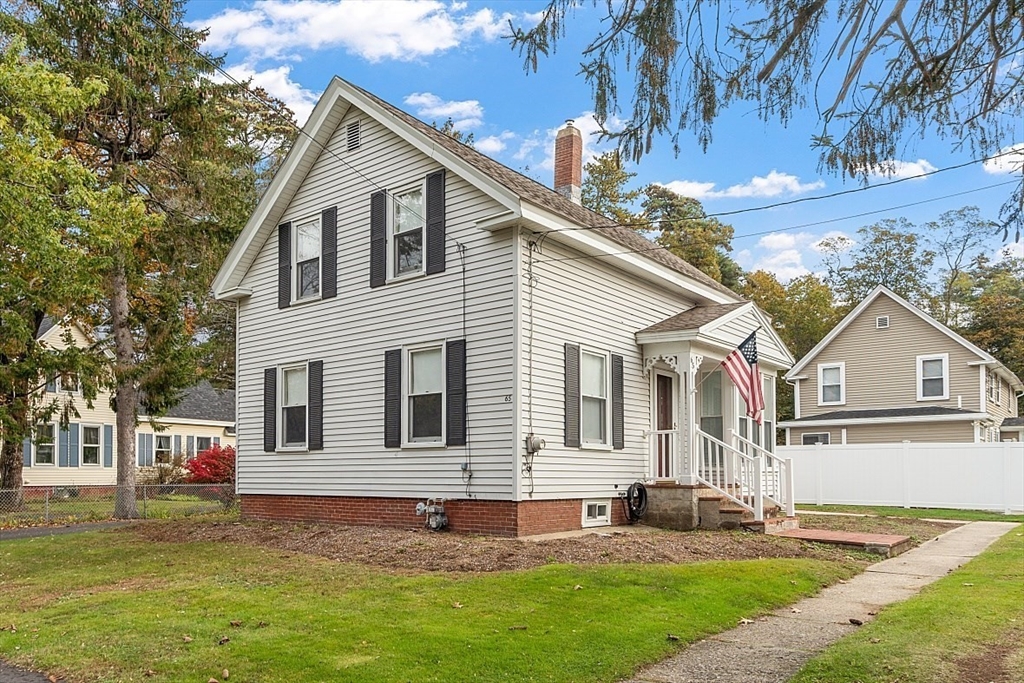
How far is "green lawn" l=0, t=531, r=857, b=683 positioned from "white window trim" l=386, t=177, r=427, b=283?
489 centimetres

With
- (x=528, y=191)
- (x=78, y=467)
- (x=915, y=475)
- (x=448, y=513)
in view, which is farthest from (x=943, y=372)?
(x=78, y=467)

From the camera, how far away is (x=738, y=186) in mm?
13953

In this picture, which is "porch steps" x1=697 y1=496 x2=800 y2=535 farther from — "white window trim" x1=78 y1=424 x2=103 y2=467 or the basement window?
"white window trim" x1=78 y1=424 x2=103 y2=467

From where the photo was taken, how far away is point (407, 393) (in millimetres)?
13844

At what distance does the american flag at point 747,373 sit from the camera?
13.7 metres

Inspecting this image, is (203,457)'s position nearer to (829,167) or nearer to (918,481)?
(918,481)

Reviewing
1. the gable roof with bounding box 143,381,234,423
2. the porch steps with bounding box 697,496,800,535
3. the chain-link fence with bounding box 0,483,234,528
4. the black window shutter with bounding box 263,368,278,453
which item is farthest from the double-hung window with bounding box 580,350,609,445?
the gable roof with bounding box 143,381,234,423

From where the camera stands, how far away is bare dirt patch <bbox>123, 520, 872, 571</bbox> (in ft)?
34.0

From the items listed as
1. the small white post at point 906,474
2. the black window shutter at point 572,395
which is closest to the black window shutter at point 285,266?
the black window shutter at point 572,395

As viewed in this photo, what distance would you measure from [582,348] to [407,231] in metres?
3.51

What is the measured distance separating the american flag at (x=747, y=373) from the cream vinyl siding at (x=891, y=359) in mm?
19052

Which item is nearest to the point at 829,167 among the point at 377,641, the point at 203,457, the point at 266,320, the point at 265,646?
the point at 377,641

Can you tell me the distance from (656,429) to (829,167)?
374 inches

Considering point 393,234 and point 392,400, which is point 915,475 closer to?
point 392,400
